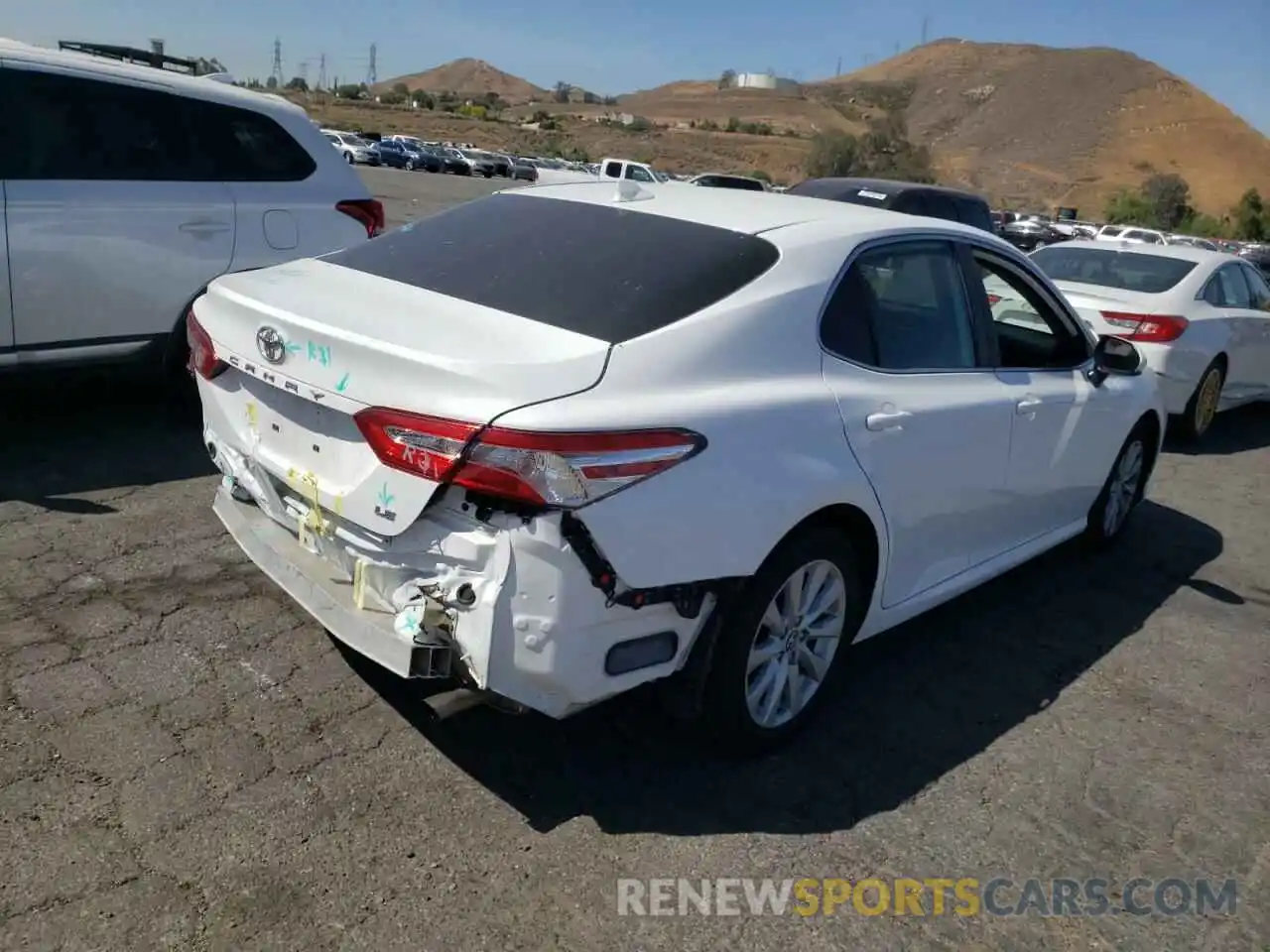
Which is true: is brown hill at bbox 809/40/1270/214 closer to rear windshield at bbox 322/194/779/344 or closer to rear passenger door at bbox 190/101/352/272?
rear passenger door at bbox 190/101/352/272

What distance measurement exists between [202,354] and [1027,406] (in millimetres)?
3032

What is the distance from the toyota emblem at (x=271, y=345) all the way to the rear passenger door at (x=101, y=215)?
263 cm

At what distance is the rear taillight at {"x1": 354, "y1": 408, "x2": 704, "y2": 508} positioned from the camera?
2611 mm

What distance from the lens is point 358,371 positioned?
9.47 ft

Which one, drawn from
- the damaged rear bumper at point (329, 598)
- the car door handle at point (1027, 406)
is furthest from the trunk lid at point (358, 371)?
the car door handle at point (1027, 406)

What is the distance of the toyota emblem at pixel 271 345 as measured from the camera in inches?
124

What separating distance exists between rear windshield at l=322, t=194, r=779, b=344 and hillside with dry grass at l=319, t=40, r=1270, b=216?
80.2m

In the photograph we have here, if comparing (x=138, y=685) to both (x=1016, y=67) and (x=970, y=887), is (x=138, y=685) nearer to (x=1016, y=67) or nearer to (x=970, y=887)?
(x=970, y=887)

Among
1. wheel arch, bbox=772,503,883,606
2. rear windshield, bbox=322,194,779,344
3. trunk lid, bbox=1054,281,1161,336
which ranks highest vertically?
rear windshield, bbox=322,194,779,344

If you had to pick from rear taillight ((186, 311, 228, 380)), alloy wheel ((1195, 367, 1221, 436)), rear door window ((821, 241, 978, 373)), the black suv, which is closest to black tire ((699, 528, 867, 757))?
rear door window ((821, 241, 978, 373))

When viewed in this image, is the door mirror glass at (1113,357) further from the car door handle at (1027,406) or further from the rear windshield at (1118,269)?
the rear windshield at (1118,269)

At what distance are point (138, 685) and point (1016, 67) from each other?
467 feet

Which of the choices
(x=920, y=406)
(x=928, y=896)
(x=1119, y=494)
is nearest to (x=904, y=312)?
(x=920, y=406)

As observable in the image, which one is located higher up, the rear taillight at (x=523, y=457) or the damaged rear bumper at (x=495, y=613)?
the rear taillight at (x=523, y=457)
